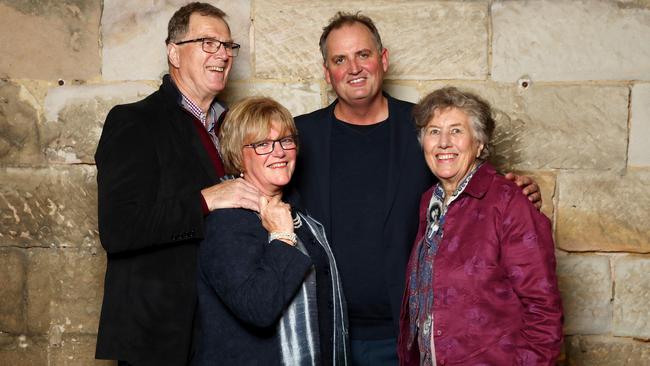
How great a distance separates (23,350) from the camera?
3305 mm

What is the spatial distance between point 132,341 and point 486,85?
2.02 metres

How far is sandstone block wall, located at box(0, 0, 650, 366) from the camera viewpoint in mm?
3068

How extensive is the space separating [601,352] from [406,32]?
6.06 feet

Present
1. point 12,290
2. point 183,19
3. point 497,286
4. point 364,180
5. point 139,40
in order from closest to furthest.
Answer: point 497,286 → point 183,19 → point 364,180 → point 139,40 → point 12,290

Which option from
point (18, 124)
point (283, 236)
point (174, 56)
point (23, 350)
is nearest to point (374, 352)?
point (283, 236)

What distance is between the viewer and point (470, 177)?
206 centimetres

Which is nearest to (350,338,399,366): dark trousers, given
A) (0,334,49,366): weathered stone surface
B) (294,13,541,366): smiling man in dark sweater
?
(294,13,541,366): smiling man in dark sweater

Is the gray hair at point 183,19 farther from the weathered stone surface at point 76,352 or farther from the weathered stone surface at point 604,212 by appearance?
the weathered stone surface at point 604,212

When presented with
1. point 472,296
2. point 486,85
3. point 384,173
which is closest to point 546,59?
point 486,85

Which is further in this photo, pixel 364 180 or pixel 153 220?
pixel 364 180

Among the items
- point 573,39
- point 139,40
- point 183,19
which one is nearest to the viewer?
point 183,19

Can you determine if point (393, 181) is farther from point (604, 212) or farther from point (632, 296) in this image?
point (632, 296)

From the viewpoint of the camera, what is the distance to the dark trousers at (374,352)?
2439mm

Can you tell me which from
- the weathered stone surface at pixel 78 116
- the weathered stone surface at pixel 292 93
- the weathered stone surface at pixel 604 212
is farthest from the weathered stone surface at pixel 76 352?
the weathered stone surface at pixel 604 212
